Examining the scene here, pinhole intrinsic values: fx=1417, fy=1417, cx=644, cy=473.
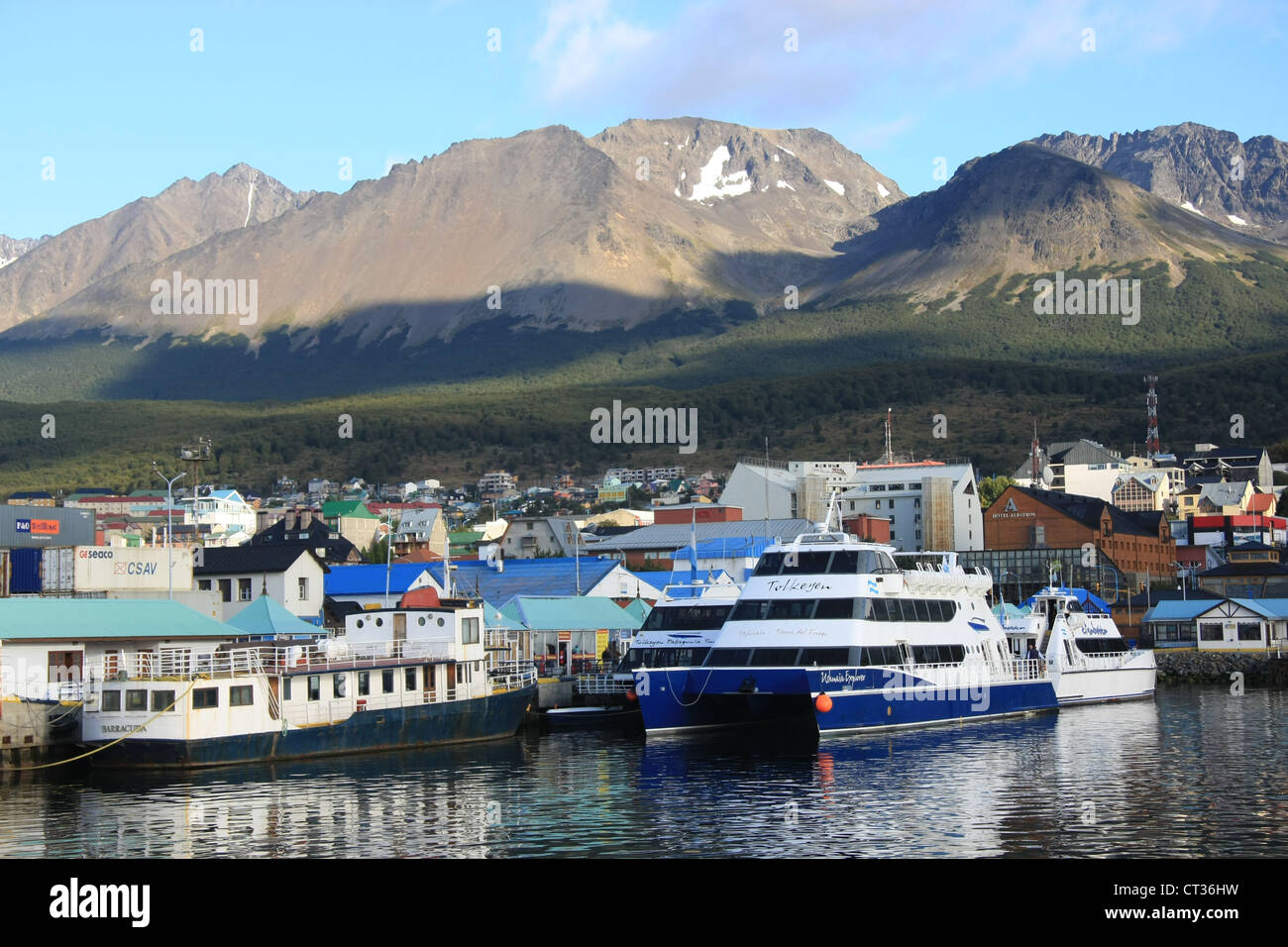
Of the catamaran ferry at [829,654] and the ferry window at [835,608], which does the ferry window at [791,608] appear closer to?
the catamaran ferry at [829,654]

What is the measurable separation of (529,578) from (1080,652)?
3263 centimetres

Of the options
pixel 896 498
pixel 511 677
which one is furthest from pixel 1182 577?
pixel 511 677

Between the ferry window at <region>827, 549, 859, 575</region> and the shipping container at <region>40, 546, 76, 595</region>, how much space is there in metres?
34.7

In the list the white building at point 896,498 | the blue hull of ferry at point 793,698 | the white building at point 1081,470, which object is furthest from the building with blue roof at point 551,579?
the white building at point 1081,470

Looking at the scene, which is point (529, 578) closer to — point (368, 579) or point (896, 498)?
point (368, 579)

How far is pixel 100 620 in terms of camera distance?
53938mm

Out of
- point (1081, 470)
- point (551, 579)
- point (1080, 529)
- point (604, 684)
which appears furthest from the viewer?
point (1081, 470)

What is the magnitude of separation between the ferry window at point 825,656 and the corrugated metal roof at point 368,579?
3328 centimetres

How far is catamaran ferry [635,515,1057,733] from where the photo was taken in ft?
173

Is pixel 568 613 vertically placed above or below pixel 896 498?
below

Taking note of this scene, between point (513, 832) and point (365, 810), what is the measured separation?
547 cm

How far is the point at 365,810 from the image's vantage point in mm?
37156

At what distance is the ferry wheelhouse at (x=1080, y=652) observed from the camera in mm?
Result: 70688
